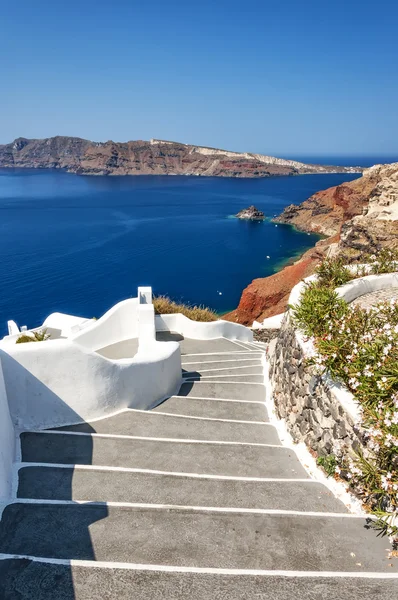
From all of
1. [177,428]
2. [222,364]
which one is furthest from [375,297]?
[177,428]

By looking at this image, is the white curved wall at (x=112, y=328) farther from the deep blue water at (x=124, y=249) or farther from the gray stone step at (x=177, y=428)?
the deep blue water at (x=124, y=249)

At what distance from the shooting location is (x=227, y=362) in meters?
10.3

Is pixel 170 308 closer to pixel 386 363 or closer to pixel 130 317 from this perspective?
pixel 130 317

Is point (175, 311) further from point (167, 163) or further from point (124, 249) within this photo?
point (167, 163)

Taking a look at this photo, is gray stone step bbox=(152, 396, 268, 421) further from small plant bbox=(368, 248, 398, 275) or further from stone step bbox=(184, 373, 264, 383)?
small plant bbox=(368, 248, 398, 275)

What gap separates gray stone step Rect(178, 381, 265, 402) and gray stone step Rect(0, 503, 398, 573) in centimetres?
391

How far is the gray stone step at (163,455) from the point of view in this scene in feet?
17.0

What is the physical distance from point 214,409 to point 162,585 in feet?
13.6

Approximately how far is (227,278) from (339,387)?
40317 mm

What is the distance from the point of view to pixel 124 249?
55500 millimetres

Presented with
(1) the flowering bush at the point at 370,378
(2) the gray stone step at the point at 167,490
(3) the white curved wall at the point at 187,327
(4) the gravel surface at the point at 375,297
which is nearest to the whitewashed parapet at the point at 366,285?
(4) the gravel surface at the point at 375,297

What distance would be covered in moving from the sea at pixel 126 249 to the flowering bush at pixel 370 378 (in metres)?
30.1

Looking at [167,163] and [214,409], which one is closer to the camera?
[214,409]

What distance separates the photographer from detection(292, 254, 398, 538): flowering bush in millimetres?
4090
